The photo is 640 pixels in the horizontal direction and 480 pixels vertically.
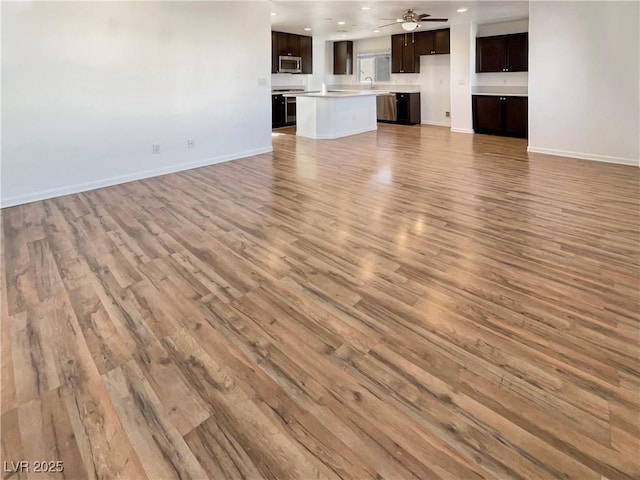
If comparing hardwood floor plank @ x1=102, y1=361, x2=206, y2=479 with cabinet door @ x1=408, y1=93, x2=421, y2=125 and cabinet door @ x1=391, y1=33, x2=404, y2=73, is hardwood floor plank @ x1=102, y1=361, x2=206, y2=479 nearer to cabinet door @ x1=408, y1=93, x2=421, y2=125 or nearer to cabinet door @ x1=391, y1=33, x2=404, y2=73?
cabinet door @ x1=408, y1=93, x2=421, y2=125

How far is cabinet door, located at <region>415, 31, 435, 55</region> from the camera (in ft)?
30.8

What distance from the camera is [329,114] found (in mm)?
7844

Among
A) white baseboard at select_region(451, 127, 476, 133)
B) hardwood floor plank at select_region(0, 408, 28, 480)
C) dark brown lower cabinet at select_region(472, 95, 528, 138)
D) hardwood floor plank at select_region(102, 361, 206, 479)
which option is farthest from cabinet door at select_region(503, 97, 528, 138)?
hardwood floor plank at select_region(0, 408, 28, 480)

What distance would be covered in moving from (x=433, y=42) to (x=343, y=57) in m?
2.83

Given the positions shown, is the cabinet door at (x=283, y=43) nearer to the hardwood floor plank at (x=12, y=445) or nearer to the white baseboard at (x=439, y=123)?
the white baseboard at (x=439, y=123)

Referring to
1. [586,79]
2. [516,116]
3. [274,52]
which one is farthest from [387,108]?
[586,79]

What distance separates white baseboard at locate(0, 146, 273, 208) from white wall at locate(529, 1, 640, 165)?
4519 mm

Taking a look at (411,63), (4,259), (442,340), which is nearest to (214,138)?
(4,259)

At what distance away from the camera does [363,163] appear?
576 cm

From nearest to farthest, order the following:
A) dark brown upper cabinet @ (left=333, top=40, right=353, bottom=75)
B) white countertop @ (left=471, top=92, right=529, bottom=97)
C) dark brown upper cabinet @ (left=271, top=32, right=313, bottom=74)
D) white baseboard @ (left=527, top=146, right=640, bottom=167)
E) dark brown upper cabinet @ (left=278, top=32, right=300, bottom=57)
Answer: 1. white baseboard @ (left=527, top=146, right=640, bottom=167)
2. white countertop @ (left=471, top=92, right=529, bottom=97)
3. dark brown upper cabinet @ (left=271, top=32, right=313, bottom=74)
4. dark brown upper cabinet @ (left=278, top=32, right=300, bottom=57)
5. dark brown upper cabinet @ (left=333, top=40, right=353, bottom=75)

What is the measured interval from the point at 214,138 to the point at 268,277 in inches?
154

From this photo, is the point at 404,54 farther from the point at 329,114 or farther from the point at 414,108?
the point at 329,114

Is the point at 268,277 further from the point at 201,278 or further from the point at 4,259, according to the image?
the point at 4,259

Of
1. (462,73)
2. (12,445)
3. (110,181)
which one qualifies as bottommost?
(12,445)
